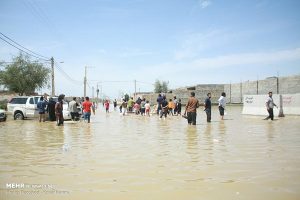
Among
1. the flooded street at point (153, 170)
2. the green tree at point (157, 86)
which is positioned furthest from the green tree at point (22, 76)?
the green tree at point (157, 86)

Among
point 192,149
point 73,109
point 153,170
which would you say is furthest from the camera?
point 73,109

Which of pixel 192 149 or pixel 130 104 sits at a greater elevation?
pixel 130 104

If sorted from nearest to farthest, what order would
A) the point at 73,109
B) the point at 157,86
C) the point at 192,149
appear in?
1. the point at 192,149
2. the point at 73,109
3. the point at 157,86

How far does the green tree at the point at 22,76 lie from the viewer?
5075 centimetres

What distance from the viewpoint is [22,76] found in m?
51.3

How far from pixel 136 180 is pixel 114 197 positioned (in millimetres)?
1009

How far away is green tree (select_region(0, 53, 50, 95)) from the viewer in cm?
5075

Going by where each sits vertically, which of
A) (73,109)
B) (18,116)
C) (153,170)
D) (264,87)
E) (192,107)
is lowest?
(153,170)

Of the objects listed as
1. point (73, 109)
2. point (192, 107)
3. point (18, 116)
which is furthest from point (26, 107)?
point (192, 107)

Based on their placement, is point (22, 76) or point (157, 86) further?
point (157, 86)

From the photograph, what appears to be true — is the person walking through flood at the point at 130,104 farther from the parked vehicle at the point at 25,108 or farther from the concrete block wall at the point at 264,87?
the concrete block wall at the point at 264,87

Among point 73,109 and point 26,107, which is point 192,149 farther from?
point 26,107

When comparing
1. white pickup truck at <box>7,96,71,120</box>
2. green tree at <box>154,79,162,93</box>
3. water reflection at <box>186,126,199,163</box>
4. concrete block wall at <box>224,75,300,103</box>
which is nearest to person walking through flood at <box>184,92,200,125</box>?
water reflection at <box>186,126,199,163</box>

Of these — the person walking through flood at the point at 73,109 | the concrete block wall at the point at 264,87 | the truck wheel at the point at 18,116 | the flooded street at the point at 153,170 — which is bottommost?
the flooded street at the point at 153,170
